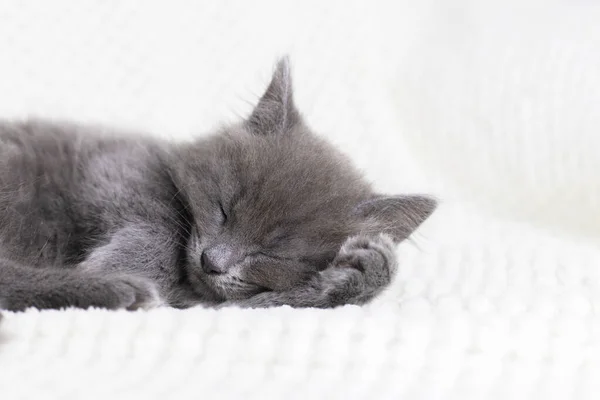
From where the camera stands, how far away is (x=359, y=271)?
141 cm

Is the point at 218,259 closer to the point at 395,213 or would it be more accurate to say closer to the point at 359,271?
the point at 359,271

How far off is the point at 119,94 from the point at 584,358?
1.93 metres

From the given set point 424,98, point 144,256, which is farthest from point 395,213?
point 424,98

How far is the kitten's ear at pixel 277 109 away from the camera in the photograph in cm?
173

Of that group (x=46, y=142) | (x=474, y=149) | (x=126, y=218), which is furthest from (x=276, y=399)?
(x=474, y=149)

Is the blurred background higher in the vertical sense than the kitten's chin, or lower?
higher

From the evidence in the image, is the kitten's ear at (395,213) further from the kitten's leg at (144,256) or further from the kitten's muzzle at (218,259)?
the kitten's leg at (144,256)

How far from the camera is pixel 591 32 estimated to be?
8.18 ft

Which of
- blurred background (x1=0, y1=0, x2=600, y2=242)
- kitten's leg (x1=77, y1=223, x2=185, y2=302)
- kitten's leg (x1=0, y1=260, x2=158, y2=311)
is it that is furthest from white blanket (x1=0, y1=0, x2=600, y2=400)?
kitten's leg (x1=77, y1=223, x2=185, y2=302)

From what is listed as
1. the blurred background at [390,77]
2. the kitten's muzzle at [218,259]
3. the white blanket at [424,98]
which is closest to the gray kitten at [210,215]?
the kitten's muzzle at [218,259]

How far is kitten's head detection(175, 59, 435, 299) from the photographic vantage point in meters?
1.48

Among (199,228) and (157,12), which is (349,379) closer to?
(199,228)

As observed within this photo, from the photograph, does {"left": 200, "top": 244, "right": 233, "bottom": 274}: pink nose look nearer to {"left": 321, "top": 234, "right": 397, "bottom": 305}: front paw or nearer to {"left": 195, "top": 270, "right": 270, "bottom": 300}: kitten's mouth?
{"left": 195, "top": 270, "right": 270, "bottom": 300}: kitten's mouth

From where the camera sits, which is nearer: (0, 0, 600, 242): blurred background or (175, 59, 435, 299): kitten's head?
(175, 59, 435, 299): kitten's head
